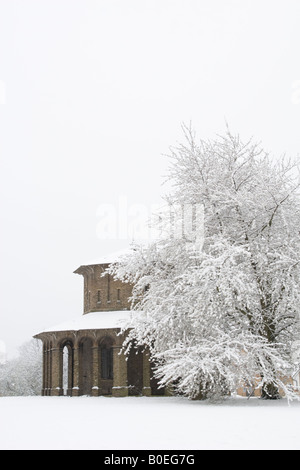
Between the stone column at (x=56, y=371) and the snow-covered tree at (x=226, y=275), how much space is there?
53.2ft

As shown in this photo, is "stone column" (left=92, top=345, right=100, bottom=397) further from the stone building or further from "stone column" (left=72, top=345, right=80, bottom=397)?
"stone column" (left=72, top=345, right=80, bottom=397)

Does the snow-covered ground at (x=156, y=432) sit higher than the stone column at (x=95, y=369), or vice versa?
the snow-covered ground at (x=156, y=432)

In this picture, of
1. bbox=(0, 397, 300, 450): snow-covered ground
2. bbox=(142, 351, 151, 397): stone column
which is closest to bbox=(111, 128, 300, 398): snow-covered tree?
bbox=(0, 397, 300, 450): snow-covered ground

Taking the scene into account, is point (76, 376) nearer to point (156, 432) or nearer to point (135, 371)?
point (135, 371)

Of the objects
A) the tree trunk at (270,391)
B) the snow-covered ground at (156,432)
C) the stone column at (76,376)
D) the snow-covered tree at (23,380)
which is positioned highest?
the snow-covered ground at (156,432)

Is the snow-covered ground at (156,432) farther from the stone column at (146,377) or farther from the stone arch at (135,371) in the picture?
the stone arch at (135,371)

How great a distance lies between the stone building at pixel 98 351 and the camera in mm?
36062

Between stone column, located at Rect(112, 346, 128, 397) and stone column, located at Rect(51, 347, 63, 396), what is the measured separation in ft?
17.5

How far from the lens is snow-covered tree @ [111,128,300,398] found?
786 inches

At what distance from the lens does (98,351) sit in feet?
122

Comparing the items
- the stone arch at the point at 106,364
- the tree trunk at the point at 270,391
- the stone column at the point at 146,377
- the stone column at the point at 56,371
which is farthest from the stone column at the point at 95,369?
the tree trunk at the point at 270,391

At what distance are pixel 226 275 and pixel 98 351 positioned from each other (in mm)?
19493

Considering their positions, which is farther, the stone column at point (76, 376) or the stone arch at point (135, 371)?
the stone column at point (76, 376)
